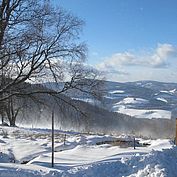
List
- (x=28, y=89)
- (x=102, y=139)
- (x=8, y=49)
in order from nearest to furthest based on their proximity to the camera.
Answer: (x=8, y=49) → (x=28, y=89) → (x=102, y=139)

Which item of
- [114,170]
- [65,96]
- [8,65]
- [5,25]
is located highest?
[5,25]

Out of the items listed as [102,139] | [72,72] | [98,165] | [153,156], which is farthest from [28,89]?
[102,139]

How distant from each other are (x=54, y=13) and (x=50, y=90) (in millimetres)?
2636

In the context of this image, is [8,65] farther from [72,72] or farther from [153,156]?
[153,156]

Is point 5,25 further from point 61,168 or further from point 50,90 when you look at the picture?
point 61,168

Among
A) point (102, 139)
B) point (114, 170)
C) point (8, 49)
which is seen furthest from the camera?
point (102, 139)

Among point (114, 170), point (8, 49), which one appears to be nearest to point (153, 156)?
point (114, 170)

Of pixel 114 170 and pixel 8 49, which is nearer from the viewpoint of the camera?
pixel 114 170

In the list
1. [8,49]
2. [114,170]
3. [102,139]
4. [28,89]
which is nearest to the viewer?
[114,170]

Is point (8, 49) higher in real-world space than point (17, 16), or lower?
lower

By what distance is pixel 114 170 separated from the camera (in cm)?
1202

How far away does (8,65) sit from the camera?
13523 mm

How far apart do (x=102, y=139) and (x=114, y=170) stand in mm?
10963

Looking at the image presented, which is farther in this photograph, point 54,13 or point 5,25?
point 54,13
